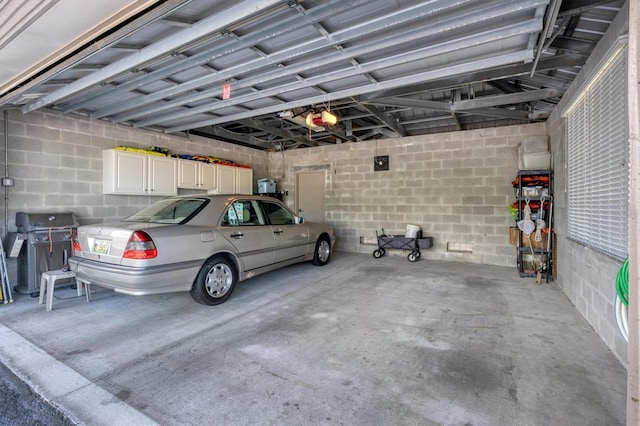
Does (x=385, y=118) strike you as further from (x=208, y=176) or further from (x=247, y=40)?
(x=208, y=176)

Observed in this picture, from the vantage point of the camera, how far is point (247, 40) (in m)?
2.82

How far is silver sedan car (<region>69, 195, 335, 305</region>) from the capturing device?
3.10 metres

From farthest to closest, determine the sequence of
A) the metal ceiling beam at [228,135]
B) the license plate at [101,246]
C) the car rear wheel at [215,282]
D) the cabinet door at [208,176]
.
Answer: the metal ceiling beam at [228,135]
the cabinet door at [208,176]
the car rear wheel at [215,282]
the license plate at [101,246]

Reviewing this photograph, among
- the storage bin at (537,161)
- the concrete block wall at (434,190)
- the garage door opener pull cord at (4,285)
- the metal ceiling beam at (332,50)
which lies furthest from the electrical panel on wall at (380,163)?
the garage door opener pull cord at (4,285)

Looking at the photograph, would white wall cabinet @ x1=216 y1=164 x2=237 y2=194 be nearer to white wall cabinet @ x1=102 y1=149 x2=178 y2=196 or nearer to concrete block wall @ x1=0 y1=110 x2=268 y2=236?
white wall cabinet @ x1=102 y1=149 x2=178 y2=196

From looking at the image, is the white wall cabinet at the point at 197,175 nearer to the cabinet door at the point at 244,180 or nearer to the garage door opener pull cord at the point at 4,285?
the cabinet door at the point at 244,180

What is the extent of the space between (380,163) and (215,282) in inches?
196

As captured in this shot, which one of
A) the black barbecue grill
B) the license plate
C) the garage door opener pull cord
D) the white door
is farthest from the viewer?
the white door

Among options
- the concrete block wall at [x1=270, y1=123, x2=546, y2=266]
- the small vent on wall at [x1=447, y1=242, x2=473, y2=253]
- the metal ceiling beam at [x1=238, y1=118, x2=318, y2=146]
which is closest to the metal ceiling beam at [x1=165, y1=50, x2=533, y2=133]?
the metal ceiling beam at [x1=238, y1=118, x2=318, y2=146]

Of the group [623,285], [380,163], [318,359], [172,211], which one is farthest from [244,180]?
[623,285]

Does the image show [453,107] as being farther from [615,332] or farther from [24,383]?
[24,383]

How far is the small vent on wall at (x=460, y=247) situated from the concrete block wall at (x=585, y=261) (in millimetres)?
1831

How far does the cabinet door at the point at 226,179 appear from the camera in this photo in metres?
6.79

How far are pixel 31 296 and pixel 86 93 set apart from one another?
2741mm
